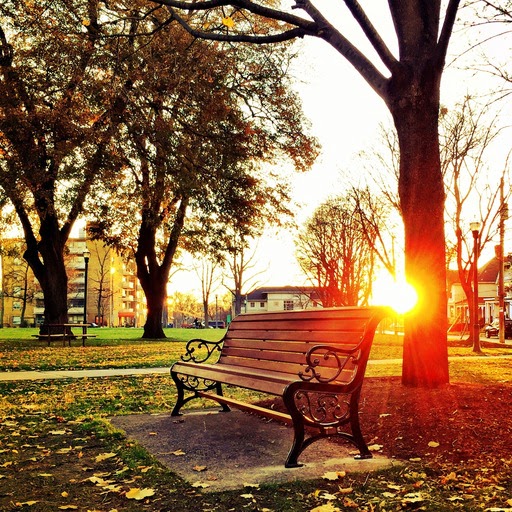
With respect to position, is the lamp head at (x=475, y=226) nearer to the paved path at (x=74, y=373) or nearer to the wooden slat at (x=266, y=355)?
the paved path at (x=74, y=373)

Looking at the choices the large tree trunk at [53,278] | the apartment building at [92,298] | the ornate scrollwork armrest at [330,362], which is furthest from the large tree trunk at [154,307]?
the apartment building at [92,298]

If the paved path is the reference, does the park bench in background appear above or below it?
above

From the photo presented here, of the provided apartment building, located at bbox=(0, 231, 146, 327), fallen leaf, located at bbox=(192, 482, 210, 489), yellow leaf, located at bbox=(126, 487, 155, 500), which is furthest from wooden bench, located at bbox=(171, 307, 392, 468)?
apartment building, located at bbox=(0, 231, 146, 327)

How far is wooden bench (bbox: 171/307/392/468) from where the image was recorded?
16.4 ft

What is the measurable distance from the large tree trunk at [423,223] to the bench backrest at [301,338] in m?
1.82

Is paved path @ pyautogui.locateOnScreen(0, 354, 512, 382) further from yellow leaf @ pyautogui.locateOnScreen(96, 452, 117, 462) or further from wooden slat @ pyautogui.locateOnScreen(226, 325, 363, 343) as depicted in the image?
yellow leaf @ pyautogui.locateOnScreen(96, 452, 117, 462)

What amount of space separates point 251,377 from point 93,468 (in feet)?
4.89

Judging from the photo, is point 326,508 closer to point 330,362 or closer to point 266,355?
point 330,362

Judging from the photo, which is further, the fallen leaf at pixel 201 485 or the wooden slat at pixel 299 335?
the wooden slat at pixel 299 335

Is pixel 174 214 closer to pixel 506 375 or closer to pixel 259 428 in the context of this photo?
pixel 506 375

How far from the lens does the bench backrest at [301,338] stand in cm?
518

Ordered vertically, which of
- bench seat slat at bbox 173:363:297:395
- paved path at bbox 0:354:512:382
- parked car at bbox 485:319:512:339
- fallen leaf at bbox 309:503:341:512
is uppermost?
bench seat slat at bbox 173:363:297:395

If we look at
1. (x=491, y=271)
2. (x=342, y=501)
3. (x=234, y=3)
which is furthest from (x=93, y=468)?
(x=491, y=271)

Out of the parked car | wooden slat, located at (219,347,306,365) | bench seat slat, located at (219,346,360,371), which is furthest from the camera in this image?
the parked car
